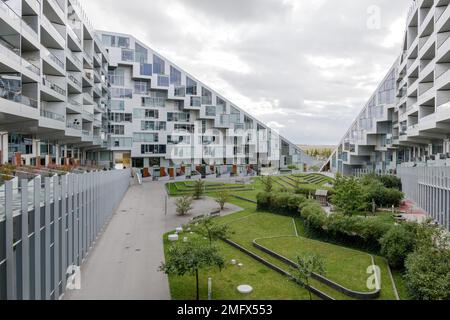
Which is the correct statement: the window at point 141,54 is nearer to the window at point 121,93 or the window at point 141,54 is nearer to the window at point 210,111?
the window at point 121,93

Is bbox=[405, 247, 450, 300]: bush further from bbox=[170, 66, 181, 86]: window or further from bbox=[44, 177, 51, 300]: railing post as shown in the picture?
bbox=[170, 66, 181, 86]: window

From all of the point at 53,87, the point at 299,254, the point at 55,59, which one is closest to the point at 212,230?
the point at 299,254

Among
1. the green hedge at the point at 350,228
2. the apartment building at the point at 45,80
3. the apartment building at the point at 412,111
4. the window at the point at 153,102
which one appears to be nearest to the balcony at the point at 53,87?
the apartment building at the point at 45,80

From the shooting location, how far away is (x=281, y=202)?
29.7 meters

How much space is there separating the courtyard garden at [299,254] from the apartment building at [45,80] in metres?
15.2

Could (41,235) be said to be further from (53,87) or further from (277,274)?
(53,87)

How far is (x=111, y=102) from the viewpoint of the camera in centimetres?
6119

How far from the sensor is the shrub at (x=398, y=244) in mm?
15727

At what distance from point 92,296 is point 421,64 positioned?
40.0 meters

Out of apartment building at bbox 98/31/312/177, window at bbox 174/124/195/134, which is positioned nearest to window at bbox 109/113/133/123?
apartment building at bbox 98/31/312/177

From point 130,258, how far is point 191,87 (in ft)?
171

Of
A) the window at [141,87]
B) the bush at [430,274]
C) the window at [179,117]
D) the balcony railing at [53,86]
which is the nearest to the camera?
the bush at [430,274]
